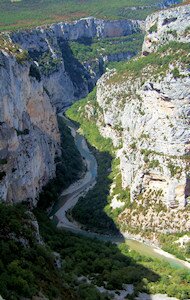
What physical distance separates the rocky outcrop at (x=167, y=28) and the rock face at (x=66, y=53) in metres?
31.3

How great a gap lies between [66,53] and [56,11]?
22.2 meters

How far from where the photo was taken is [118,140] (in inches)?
3209

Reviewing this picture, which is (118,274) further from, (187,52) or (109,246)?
(187,52)

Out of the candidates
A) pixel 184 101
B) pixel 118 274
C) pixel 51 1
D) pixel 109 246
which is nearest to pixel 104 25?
pixel 51 1

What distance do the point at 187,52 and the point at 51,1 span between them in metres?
105

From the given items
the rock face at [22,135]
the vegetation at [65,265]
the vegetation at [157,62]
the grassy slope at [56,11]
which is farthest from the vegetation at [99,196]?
the grassy slope at [56,11]

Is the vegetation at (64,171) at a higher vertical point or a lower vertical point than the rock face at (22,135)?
lower

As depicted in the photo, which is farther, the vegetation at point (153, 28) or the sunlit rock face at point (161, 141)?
the vegetation at point (153, 28)

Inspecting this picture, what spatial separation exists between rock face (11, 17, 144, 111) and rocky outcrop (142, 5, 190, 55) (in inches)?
1233

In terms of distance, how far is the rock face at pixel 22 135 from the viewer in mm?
52281

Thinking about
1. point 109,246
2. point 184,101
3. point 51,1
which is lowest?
point 109,246

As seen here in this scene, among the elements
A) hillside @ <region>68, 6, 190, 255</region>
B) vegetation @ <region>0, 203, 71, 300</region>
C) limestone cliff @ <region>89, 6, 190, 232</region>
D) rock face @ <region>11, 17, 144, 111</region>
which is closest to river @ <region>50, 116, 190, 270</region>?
hillside @ <region>68, 6, 190, 255</region>

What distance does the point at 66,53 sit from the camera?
132875 millimetres

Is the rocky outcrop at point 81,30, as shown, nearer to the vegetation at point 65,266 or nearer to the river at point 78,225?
the river at point 78,225
